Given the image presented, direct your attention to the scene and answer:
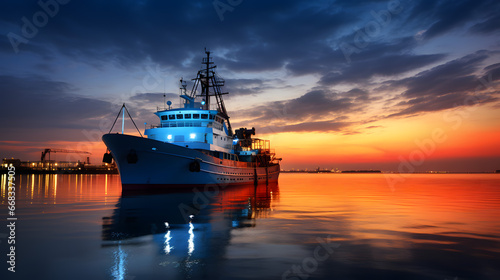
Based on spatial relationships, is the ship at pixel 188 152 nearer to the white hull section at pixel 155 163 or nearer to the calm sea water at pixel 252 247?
the white hull section at pixel 155 163

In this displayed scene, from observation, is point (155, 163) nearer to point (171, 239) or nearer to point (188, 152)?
point (188, 152)

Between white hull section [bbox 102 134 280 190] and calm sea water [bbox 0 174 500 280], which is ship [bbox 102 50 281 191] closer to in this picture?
white hull section [bbox 102 134 280 190]

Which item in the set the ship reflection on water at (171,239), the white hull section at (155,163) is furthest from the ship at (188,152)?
the ship reflection on water at (171,239)

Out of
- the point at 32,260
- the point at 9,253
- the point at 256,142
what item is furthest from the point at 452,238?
the point at 256,142

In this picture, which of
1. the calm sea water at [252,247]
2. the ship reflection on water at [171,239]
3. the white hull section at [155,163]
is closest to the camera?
the calm sea water at [252,247]

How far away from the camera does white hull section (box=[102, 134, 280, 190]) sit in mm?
24047

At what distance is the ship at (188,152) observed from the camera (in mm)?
24453

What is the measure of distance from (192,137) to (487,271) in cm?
2764

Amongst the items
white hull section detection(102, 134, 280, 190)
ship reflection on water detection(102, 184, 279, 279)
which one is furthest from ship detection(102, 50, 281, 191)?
ship reflection on water detection(102, 184, 279, 279)

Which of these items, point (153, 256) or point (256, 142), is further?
point (256, 142)

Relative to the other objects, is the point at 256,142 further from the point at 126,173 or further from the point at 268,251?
the point at 268,251

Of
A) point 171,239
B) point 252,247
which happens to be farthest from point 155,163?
point 252,247

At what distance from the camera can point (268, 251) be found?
802cm

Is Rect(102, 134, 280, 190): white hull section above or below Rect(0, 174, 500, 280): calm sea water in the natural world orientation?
above
